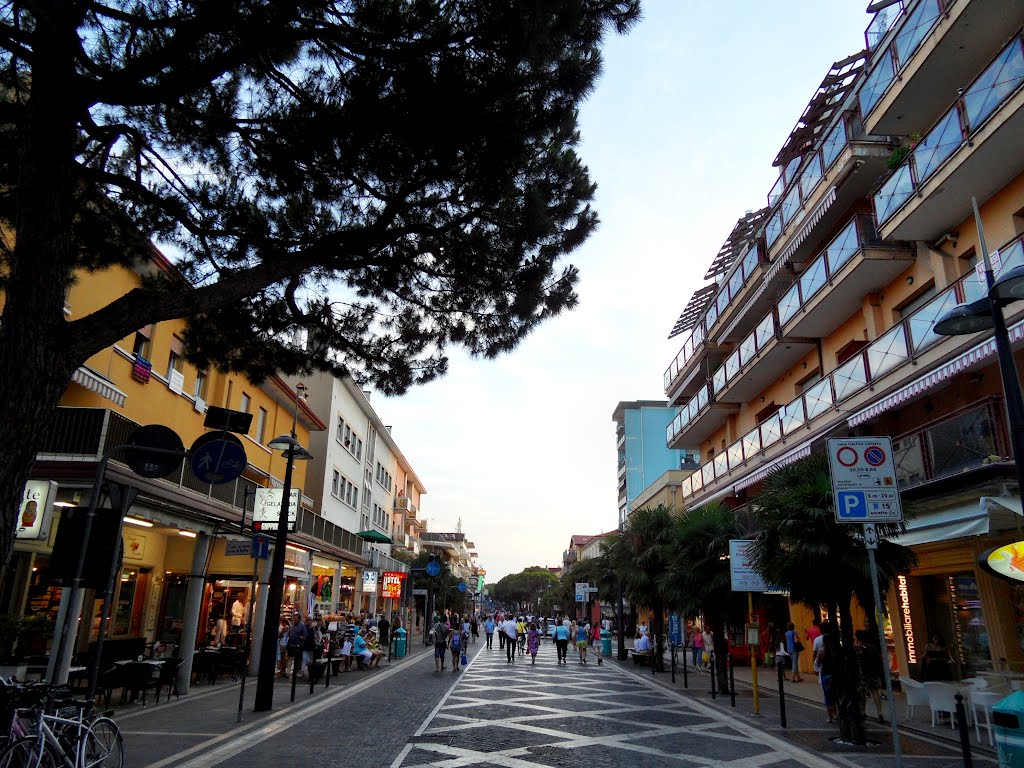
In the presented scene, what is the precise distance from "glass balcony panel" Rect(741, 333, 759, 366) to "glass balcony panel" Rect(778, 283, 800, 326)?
233 cm

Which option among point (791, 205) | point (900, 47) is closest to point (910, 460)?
point (900, 47)

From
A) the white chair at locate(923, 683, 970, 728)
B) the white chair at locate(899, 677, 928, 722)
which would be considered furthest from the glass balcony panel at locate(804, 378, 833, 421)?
the white chair at locate(923, 683, 970, 728)

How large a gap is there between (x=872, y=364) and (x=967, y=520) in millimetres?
6253

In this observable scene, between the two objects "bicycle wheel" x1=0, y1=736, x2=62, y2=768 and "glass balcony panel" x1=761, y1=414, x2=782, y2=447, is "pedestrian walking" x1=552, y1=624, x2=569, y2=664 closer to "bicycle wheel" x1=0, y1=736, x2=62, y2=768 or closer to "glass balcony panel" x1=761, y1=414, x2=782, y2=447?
"glass balcony panel" x1=761, y1=414, x2=782, y2=447

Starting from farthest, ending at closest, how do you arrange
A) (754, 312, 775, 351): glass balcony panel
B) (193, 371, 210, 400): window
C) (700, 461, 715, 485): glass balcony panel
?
(700, 461, 715, 485): glass balcony panel
(754, 312, 775, 351): glass balcony panel
(193, 371, 210, 400): window

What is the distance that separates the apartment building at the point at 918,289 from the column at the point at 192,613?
14296 millimetres

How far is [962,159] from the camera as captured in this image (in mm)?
13430

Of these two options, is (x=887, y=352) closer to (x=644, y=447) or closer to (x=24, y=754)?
(x=24, y=754)

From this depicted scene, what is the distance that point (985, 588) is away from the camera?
44.8 feet

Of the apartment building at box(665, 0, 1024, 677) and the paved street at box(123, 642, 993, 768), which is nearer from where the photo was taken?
the paved street at box(123, 642, 993, 768)

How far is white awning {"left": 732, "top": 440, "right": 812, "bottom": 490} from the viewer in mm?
19175

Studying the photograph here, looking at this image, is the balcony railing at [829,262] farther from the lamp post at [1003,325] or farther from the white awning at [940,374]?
the lamp post at [1003,325]

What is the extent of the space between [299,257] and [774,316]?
18.1 metres

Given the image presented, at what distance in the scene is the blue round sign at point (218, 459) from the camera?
347 inches
